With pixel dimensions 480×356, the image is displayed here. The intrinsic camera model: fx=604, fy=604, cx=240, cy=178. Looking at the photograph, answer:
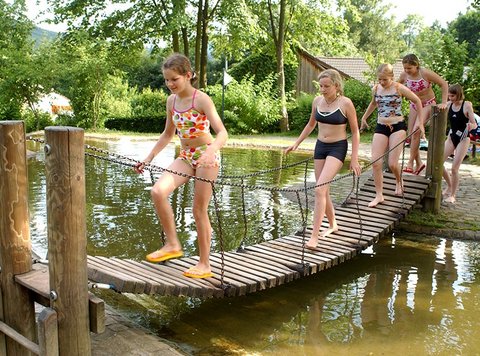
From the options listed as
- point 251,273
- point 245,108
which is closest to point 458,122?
point 251,273

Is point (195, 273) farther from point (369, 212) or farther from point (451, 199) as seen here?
point (451, 199)

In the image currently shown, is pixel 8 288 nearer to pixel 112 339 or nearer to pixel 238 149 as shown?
pixel 112 339

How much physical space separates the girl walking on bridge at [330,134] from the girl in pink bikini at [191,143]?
1.69 metres

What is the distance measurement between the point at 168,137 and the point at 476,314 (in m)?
3.24

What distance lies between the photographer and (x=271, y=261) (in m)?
6.07

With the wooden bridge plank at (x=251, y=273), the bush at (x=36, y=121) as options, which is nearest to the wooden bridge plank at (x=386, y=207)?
the wooden bridge plank at (x=251, y=273)

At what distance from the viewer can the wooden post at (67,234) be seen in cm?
339

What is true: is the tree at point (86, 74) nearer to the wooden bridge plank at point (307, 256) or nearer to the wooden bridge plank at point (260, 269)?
the wooden bridge plank at point (307, 256)

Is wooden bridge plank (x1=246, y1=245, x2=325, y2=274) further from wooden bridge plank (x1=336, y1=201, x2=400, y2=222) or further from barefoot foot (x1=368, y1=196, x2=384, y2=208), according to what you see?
barefoot foot (x1=368, y1=196, x2=384, y2=208)

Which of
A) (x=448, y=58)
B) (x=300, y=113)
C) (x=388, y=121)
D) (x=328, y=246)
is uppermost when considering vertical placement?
(x=448, y=58)

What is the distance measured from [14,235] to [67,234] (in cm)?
55

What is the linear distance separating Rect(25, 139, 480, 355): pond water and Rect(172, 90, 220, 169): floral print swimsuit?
1.46m

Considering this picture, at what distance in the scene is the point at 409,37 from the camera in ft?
326

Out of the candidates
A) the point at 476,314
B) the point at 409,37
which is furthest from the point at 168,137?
the point at 409,37
